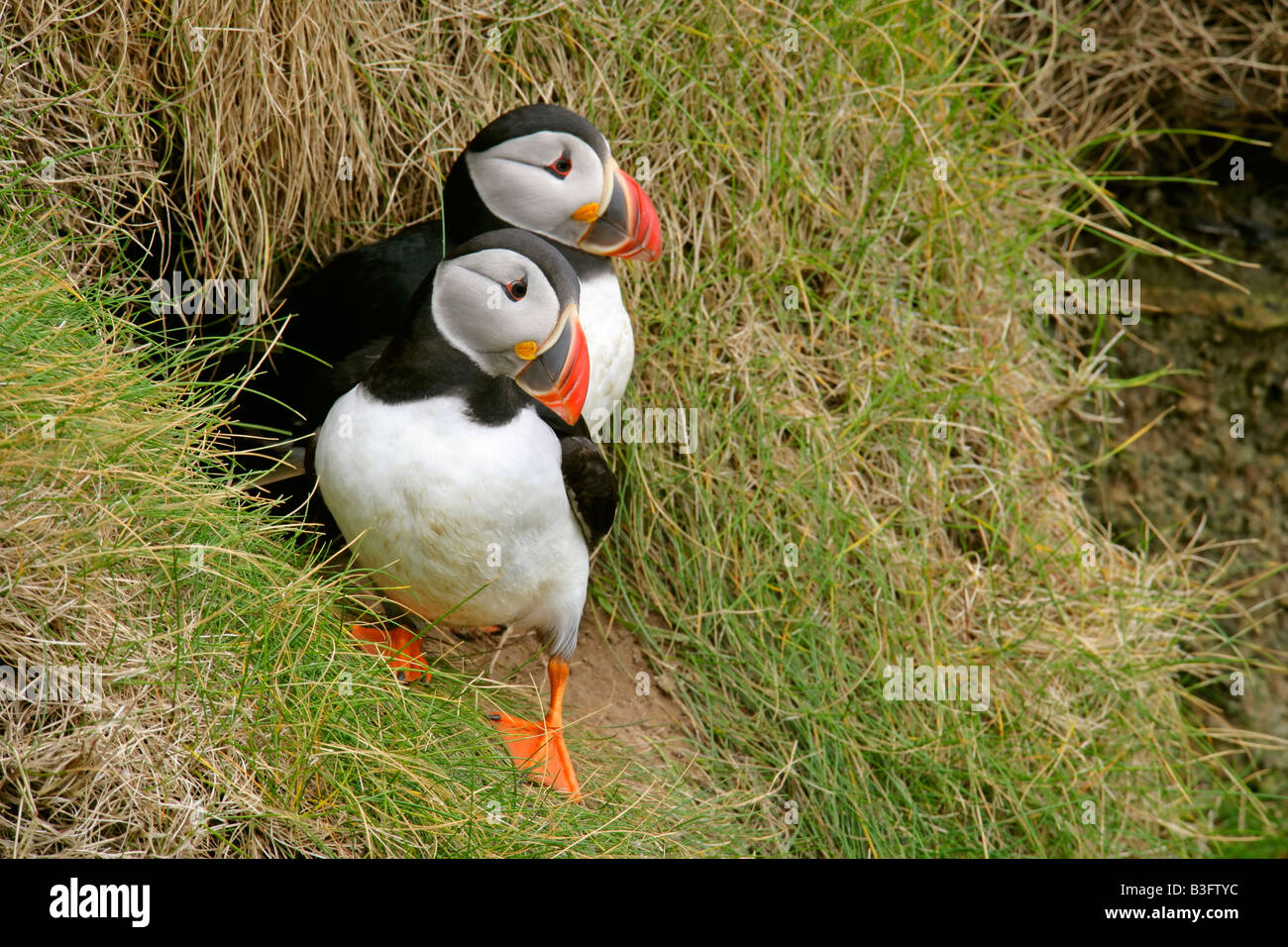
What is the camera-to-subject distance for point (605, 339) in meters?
3.41

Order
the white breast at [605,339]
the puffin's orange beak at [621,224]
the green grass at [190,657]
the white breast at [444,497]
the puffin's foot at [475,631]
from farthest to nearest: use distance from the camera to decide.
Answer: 1. the puffin's foot at [475,631]
2. the puffin's orange beak at [621,224]
3. the white breast at [605,339]
4. the white breast at [444,497]
5. the green grass at [190,657]

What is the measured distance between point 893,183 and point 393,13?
176 cm

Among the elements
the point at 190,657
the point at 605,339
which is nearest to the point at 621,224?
the point at 605,339

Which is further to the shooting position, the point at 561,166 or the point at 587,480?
the point at 561,166

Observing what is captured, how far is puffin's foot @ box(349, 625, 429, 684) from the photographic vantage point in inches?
118

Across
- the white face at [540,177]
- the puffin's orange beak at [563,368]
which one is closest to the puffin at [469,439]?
the puffin's orange beak at [563,368]

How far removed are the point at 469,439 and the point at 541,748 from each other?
0.77 m

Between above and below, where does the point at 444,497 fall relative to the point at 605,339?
below

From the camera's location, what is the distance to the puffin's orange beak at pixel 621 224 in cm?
353

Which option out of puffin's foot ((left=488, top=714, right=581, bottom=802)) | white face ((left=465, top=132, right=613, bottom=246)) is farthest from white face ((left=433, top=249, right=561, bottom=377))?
puffin's foot ((left=488, top=714, right=581, bottom=802))

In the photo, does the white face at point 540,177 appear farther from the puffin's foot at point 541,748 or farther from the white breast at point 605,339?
the puffin's foot at point 541,748

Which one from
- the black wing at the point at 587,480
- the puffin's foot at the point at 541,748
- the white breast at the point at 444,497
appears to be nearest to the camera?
the white breast at the point at 444,497

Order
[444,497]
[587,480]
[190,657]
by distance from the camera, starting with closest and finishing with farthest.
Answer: [190,657] → [444,497] → [587,480]

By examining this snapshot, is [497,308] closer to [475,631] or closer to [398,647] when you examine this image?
A: [398,647]
